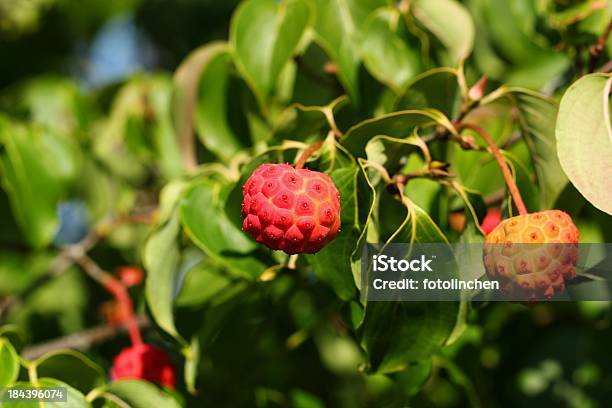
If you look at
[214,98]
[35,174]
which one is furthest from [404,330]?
[35,174]

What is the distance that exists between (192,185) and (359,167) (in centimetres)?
38

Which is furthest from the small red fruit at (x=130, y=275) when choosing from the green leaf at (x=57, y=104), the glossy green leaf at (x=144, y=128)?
the green leaf at (x=57, y=104)

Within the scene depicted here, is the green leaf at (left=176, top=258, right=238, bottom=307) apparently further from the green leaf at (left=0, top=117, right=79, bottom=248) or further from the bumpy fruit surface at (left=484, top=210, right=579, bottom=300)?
the bumpy fruit surface at (left=484, top=210, right=579, bottom=300)

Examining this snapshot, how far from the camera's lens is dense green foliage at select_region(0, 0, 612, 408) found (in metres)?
1.28

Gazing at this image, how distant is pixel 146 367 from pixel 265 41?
683mm

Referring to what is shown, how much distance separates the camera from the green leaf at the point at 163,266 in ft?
4.83

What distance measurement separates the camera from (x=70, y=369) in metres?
1.42

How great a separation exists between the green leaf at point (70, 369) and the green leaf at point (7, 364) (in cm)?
11

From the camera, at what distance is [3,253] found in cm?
254

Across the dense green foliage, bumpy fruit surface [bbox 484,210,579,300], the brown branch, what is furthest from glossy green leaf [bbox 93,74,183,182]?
bumpy fruit surface [bbox 484,210,579,300]

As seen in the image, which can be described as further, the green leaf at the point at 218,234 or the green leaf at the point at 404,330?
the green leaf at the point at 218,234

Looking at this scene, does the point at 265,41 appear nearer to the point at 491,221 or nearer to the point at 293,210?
the point at 491,221

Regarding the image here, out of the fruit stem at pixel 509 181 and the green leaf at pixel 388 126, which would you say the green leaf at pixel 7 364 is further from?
the fruit stem at pixel 509 181

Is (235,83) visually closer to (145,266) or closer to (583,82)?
(145,266)
